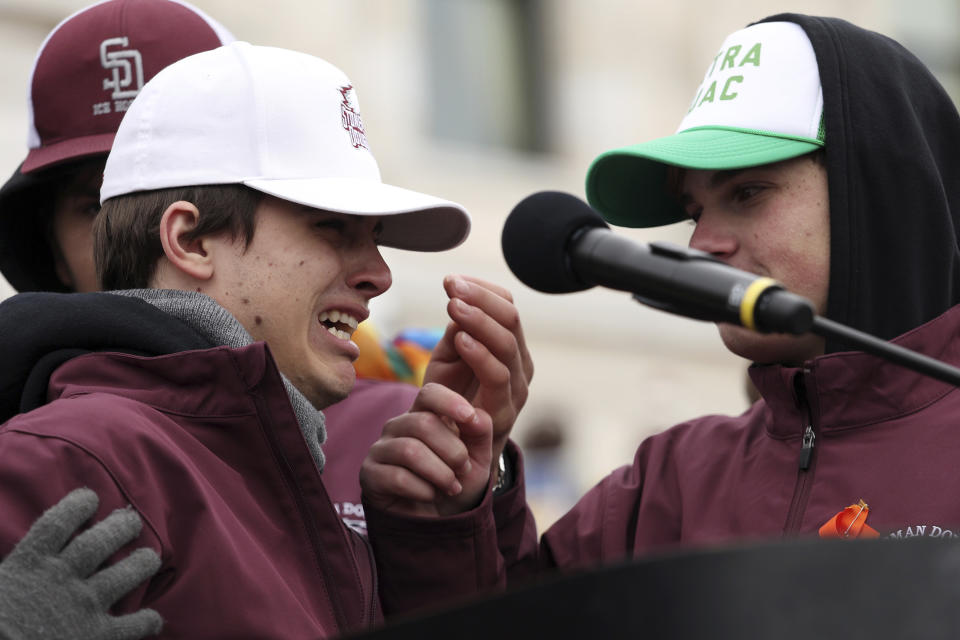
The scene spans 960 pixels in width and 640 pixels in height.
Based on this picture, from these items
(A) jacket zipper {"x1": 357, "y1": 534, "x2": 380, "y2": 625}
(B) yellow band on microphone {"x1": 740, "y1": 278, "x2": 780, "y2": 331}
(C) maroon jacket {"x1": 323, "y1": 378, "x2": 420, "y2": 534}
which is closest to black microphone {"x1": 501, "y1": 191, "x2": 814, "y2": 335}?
(B) yellow band on microphone {"x1": 740, "y1": 278, "x2": 780, "y2": 331}

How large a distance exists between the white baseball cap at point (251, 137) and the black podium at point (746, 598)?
4.32ft

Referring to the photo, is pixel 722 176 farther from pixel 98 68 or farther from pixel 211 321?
pixel 98 68

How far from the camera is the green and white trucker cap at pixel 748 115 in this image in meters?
2.67

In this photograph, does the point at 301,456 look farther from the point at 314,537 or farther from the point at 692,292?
the point at 692,292

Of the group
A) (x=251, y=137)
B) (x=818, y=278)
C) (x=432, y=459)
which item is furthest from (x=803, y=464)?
(x=251, y=137)

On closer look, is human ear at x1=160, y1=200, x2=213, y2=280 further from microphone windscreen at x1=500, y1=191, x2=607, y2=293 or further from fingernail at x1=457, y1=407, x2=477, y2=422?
microphone windscreen at x1=500, y1=191, x2=607, y2=293

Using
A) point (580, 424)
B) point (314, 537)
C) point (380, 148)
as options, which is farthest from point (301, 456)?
point (580, 424)

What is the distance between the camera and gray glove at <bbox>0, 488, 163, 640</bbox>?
178cm

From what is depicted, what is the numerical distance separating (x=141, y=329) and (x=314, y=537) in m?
0.42

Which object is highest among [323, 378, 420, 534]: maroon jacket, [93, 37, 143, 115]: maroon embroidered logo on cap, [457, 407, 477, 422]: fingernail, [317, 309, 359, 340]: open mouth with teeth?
[93, 37, 143, 115]: maroon embroidered logo on cap

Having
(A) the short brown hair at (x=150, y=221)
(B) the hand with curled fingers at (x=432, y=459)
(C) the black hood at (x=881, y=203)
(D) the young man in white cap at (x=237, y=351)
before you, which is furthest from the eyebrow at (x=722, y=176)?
(A) the short brown hair at (x=150, y=221)

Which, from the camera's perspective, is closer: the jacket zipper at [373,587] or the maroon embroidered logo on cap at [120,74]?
the jacket zipper at [373,587]

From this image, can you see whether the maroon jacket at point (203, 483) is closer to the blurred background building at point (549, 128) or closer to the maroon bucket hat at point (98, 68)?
the maroon bucket hat at point (98, 68)

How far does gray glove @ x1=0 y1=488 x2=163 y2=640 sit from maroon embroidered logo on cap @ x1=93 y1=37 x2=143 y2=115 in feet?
4.75
